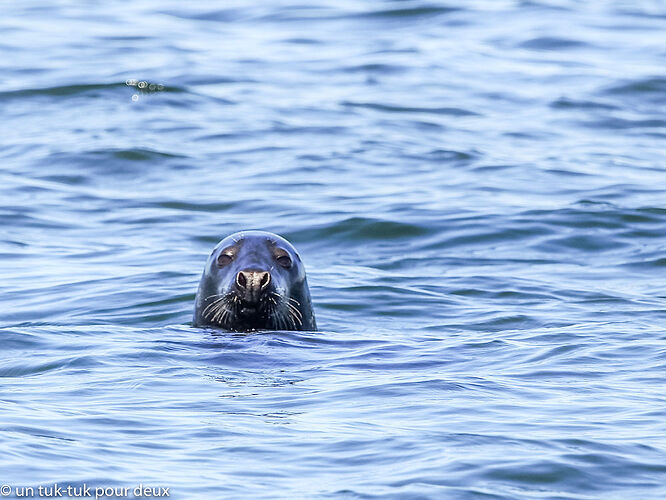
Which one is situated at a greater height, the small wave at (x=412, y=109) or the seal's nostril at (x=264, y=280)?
the seal's nostril at (x=264, y=280)

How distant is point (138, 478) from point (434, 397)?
200 cm

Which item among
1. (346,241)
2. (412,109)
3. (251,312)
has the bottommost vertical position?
(346,241)

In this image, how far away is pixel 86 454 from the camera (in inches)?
263

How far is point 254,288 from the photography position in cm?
925

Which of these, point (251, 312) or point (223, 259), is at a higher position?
point (223, 259)

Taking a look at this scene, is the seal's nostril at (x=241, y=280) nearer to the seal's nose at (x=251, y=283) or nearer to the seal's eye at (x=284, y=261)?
the seal's nose at (x=251, y=283)

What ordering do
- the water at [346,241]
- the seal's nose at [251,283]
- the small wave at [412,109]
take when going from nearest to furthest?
the water at [346,241]
the seal's nose at [251,283]
the small wave at [412,109]

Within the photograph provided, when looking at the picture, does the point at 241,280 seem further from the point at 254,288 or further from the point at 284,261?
the point at 284,261

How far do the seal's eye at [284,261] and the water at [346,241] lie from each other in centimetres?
52

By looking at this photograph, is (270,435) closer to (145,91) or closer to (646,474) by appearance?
(646,474)

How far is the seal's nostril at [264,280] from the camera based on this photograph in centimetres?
927

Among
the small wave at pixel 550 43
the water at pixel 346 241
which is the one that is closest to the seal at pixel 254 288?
the water at pixel 346 241

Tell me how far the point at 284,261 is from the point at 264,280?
0.36 metres

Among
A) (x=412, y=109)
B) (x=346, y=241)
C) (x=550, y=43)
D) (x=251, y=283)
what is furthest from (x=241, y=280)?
(x=550, y=43)
